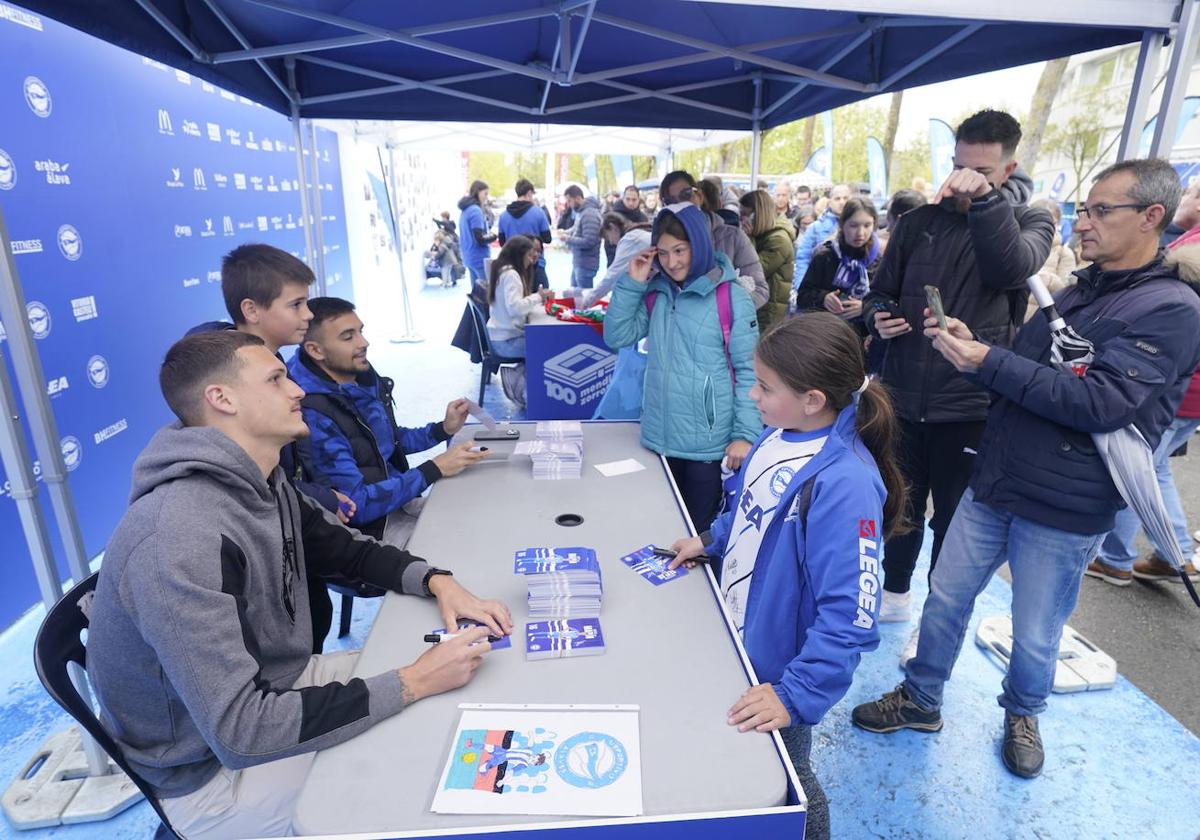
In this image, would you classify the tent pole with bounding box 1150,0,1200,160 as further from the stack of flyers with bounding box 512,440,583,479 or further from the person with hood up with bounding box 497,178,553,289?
the person with hood up with bounding box 497,178,553,289

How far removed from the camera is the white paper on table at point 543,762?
3.12 feet

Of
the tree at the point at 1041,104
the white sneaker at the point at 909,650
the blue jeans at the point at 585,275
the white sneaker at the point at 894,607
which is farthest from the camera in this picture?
the tree at the point at 1041,104

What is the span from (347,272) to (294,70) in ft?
17.0

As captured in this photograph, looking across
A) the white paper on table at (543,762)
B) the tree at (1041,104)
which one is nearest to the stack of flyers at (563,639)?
the white paper on table at (543,762)

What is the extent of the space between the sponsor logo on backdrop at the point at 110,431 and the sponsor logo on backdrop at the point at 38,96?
1416mm

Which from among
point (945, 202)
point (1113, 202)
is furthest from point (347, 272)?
point (1113, 202)

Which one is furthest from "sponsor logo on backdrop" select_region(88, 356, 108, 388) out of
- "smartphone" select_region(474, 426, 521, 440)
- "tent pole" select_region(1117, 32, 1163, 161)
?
"tent pole" select_region(1117, 32, 1163, 161)

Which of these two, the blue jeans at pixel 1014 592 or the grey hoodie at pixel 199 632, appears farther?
the blue jeans at pixel 1014 592

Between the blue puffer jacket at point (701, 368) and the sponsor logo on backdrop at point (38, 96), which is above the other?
the sponsor logo on backdrop at point (38, 96)

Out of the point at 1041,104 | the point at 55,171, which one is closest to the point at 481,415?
the point at 55,171

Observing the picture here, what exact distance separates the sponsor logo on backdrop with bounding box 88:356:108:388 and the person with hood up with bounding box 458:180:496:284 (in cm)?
538

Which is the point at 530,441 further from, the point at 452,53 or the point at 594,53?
the point at 594,53

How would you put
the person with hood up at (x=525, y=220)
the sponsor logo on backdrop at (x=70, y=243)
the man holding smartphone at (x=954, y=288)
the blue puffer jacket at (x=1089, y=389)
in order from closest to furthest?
the blue puffer jacket at (x=1089, y=389) → the man holding smartphone at (x=954, y=288) → the sponsor logo on backdrop at (x=70, y=243) → the person with hood up at (x=525, y=220)

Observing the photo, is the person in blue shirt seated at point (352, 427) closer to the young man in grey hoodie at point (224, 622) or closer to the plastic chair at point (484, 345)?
the young man in grey hoodie at point (224, 622)
